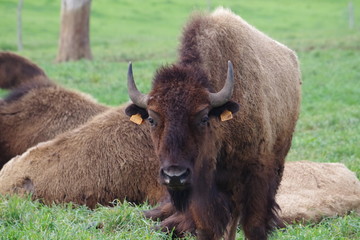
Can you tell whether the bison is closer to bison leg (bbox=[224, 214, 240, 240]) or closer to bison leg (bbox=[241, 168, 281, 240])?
bison leg (bbox=[224, 214, 240, 240])

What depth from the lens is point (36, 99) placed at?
Result: 10.2 meters

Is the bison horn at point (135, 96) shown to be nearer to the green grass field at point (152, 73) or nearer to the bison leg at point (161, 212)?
the green grass field at point (152, 73)

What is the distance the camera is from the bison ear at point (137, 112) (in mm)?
5898

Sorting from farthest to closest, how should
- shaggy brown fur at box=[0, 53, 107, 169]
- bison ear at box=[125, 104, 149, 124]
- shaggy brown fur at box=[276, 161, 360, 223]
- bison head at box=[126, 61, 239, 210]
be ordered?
1. shaggy brown fur at box=[0, 53, 107, 169]
2. shaggy brown fur at box=[276, 161, 360, 223]
3. bison ear at box=[125, 104, 149, 124]
4. bison head at box=[126, 61, 239, 210]

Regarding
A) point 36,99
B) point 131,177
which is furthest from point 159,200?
point 36,99

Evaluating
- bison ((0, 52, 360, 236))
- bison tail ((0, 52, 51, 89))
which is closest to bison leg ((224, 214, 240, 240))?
bison ((0, 52, 360, 236))

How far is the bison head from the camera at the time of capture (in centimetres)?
530

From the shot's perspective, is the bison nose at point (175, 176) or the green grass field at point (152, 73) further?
the green grass field at point (152, 73)

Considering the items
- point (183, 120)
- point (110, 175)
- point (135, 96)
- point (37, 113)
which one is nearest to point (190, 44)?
point (135, 96)

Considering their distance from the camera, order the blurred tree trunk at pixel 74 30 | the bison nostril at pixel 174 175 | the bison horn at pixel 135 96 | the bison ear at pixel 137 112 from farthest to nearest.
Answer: the blurred tree trunk at pixel 74 30, the bison ear at pixel 137 112, the bison horn at pixel 135 96, the bison nostril at pixel 174 175

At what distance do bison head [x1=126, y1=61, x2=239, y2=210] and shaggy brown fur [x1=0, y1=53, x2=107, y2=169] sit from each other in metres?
4.14

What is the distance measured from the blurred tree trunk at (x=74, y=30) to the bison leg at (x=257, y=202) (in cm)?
1698

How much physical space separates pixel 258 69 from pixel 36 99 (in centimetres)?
476

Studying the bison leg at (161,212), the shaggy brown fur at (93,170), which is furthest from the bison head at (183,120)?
the shaggy brown fur at (93,170)
